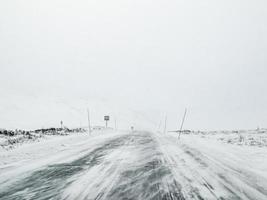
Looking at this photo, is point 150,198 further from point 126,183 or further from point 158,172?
point 158,172

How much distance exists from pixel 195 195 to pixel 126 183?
1.34 m

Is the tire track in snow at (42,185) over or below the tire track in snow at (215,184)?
over

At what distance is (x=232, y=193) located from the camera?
3.62 meters

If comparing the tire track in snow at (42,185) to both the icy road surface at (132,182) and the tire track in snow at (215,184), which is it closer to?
the icy road surface at (132,182)

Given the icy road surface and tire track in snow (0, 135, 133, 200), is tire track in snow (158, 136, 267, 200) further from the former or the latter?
tire track in snow (0, 135, 133, 200)

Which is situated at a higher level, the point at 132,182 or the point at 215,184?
the point at 132,182

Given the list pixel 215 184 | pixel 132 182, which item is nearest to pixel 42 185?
pixel 132 182

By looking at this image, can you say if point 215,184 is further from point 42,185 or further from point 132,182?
point 42,185

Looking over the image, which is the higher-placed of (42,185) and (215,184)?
(42,185)

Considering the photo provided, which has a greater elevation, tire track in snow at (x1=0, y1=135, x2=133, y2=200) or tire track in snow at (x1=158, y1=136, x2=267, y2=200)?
tire track in snow at (x1=0, y1=135, x2=133, y2=200)

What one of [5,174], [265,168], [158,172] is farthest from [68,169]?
[265,168]

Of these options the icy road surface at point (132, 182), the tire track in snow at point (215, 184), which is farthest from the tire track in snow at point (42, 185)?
the tire track in snow at point (215, 184)

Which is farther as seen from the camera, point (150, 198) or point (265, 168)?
point (265, 168)

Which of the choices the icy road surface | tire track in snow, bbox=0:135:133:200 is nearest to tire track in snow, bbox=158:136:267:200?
the icy road surface
